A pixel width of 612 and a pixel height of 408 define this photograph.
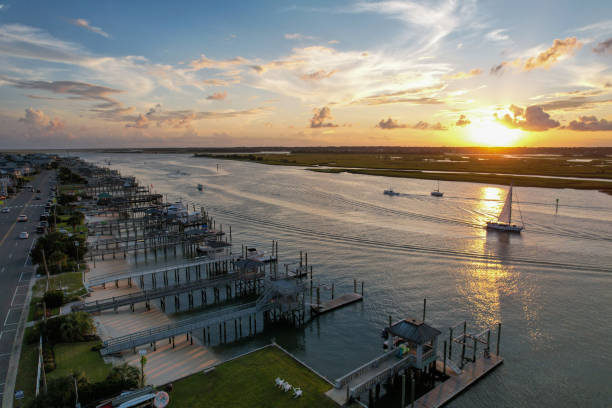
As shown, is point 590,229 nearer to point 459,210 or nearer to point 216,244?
point 459,210

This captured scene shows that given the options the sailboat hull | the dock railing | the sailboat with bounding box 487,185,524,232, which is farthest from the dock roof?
the sailboat with bounding box 487,185,524,232

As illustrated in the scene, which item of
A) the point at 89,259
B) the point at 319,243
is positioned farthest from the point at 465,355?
the point at 89,259

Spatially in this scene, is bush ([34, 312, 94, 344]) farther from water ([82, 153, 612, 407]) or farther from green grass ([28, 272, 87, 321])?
water ([82, 153, 612, 407])

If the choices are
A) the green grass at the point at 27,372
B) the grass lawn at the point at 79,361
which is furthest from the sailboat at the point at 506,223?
the green grass at the point at 27,372

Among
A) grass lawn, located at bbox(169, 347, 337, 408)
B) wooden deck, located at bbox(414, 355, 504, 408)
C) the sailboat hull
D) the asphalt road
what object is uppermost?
the sailboat hull

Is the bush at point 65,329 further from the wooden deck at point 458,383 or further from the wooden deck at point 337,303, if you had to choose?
the wooden deck at point 458,383

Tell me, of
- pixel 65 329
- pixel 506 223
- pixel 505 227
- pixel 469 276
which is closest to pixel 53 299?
pixel 65 329
